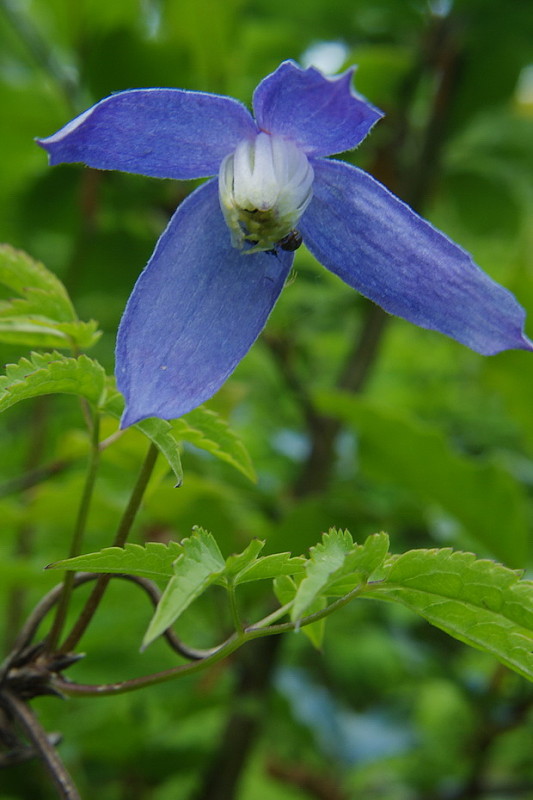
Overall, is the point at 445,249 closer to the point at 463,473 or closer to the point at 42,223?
the point at 463,473

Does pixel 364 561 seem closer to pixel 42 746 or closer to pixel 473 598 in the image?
pixel 473 598

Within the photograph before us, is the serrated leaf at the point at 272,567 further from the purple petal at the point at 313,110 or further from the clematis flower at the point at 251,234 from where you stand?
the purple petal at the point at 313,110

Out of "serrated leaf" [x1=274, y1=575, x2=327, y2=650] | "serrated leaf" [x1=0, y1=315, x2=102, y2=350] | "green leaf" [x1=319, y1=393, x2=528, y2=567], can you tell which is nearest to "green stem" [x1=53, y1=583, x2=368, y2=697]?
"serrated leaf" [x1=274, y1=575, x2=327, y2=650]

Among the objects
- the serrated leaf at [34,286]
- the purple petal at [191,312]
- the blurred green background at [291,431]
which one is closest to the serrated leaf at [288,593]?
the purple petal at [191,312]

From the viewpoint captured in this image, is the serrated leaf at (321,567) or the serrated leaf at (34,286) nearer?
the serrated leaf at (321,567)

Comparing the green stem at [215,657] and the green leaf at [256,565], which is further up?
the green leaf at [256,565]

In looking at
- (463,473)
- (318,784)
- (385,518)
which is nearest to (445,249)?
(463,473)

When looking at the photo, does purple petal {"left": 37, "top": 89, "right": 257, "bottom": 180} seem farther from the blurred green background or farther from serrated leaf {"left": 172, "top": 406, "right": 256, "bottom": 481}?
the blurred green background
